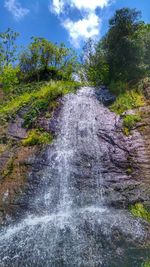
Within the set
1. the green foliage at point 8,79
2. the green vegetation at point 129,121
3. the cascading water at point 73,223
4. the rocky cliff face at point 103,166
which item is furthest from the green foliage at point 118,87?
the green foliage at point 8,79

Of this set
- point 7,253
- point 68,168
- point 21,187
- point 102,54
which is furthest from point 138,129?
point 102,54

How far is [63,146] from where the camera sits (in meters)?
15.6

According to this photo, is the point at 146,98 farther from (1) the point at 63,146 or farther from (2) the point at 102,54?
(2) the point at 102,54

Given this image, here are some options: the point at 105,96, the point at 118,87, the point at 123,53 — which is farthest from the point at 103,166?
the point at 123,53

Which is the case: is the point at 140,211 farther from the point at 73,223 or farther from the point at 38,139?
the point at 38,139

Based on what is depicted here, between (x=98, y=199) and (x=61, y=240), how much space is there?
101 inches

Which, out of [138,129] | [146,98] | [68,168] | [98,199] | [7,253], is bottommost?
[7,253]

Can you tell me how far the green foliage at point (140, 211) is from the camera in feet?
39.1

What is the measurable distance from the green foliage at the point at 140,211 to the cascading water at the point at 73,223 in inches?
13.3

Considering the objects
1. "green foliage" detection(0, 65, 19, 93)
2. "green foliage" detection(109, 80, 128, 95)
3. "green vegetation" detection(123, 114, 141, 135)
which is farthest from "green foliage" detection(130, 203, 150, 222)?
"green foliage" detection(0, 65, 19, 93)

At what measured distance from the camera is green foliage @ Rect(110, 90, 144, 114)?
1856cm

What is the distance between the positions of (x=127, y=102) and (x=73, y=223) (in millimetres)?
9553

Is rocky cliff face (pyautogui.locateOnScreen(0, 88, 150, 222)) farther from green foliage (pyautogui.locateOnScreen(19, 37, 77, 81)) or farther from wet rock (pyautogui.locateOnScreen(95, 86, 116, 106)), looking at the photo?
green foliage (pyautogui.locateOnScreen(19, 37, 77, 81))

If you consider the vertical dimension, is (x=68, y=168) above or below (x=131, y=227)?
above
